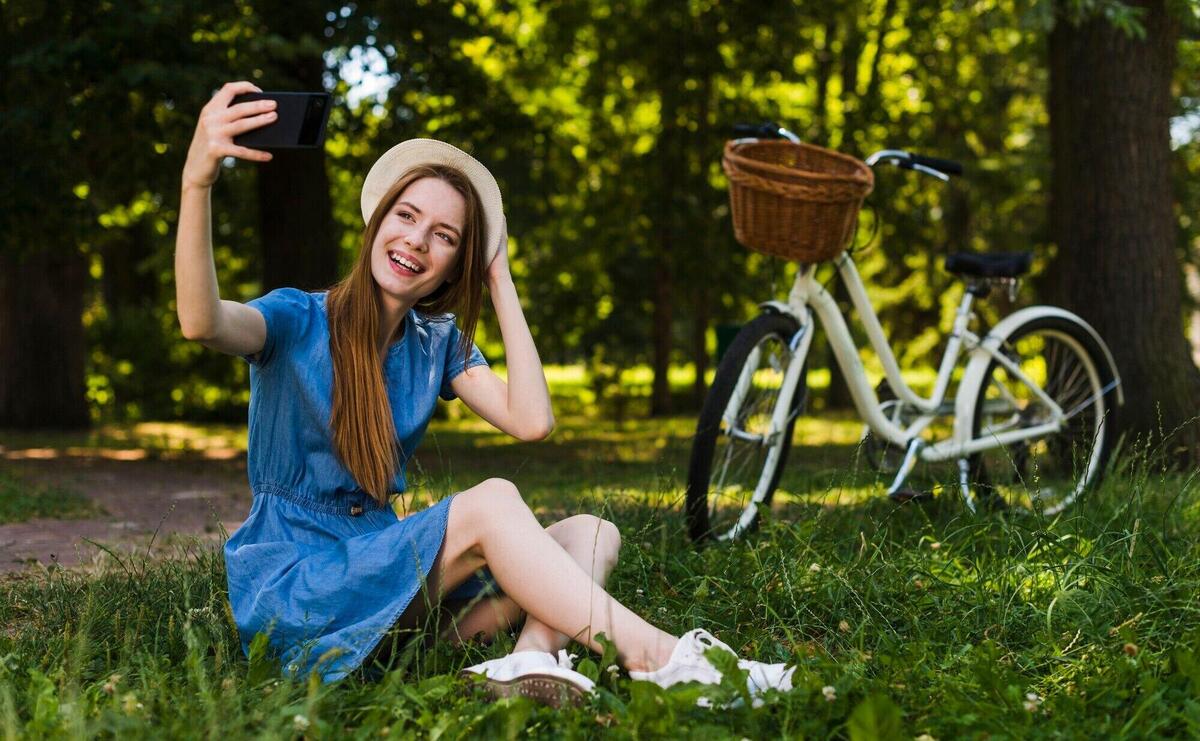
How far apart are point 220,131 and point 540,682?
1231 mm

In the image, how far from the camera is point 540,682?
2.38 metres

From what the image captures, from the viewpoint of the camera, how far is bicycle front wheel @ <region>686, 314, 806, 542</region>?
4020mm

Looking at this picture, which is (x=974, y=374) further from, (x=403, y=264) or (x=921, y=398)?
(x=403, y=264)

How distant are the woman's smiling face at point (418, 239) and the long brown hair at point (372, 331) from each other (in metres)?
0.02

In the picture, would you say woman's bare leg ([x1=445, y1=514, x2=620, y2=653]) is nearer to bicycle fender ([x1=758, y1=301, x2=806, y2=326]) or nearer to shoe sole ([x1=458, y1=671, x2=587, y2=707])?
shoe sole ([x1=458, y1=671, x2=587, y2=707])

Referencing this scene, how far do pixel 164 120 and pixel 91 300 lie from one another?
12584 millimetres

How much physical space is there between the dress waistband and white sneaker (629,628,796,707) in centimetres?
81

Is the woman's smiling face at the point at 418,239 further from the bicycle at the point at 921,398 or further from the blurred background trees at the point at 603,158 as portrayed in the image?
the blurred background trees at the point at 603,158

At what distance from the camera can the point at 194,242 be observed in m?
2.39

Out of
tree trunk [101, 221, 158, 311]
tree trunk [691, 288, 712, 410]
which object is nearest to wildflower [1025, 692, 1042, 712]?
tree trunk [691, 288, 712, 410]

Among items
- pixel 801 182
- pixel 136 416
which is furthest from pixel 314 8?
pixel 136 416

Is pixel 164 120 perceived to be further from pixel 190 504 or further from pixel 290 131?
pixel 290 131

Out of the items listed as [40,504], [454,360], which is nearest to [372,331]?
[454,360]

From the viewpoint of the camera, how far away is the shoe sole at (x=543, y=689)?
237 cm
